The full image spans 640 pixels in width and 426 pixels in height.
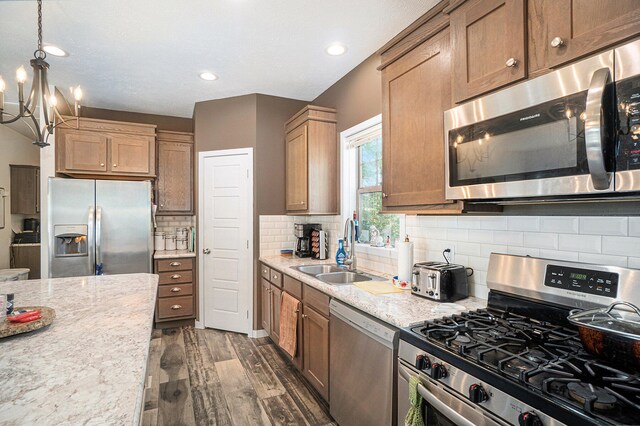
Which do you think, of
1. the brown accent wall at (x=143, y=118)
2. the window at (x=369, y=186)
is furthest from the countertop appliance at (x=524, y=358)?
the brown accent wall at (x=143, y=118)

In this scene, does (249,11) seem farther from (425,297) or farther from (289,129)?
(425,297)

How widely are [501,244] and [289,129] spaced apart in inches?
106

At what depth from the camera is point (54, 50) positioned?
108 inches

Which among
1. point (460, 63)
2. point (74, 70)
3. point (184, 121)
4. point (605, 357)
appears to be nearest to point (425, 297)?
point (605, 357)

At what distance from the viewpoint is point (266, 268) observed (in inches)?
141

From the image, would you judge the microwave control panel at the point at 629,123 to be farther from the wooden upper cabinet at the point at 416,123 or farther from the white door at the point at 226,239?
the white door at the point at 226,239

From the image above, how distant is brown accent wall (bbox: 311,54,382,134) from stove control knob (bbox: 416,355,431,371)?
1989 millimetres

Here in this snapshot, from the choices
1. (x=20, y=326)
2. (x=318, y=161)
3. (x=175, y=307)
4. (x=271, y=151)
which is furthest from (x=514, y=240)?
(x=175, y=307)

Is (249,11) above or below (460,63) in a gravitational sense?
above

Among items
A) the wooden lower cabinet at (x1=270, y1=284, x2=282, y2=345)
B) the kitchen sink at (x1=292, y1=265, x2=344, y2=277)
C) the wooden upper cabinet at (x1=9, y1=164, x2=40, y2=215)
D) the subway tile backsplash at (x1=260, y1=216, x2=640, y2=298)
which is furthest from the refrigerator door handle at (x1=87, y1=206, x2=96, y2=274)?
the wooden upper cabinet at (x1=9, y1=164, x2=40, y2=215)

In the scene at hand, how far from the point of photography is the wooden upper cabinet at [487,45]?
131cm

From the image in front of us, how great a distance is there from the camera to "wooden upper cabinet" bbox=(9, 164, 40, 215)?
5641 millimetres

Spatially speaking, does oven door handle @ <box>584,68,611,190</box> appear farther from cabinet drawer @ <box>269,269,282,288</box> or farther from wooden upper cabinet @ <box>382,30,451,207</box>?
cabinet drawer @ <box>269,269,282,288</box>

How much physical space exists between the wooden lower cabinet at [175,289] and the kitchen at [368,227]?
2cm
